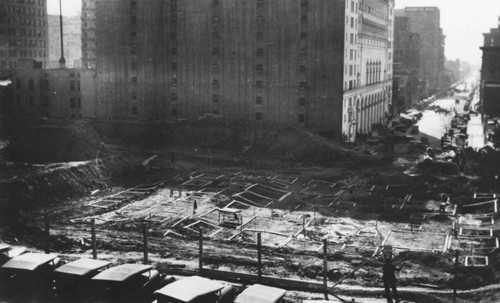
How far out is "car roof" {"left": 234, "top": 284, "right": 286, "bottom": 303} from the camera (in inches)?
736

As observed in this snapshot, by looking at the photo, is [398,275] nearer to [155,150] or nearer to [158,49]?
[155,150]

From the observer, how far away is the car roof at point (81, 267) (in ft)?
68.9

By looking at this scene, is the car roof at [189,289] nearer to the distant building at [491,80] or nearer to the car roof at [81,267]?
the car roof at [81,267]

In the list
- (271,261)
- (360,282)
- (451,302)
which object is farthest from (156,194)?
(451,302)

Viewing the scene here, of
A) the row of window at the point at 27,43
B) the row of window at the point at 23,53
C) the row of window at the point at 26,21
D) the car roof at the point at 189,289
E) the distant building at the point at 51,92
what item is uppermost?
the row of window at the point at 26,21

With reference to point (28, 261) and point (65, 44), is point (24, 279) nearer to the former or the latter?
point (28, 261)

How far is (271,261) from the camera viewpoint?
2981 centimetres

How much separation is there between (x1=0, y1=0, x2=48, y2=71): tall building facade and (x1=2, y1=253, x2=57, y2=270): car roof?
116498 mm

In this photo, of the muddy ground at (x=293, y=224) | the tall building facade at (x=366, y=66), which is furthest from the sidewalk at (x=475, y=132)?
the muddy ground at (x=293, y=224)

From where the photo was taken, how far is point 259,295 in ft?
62.4

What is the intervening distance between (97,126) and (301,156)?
31.2 m

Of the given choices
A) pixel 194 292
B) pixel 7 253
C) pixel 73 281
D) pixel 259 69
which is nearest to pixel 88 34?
pixel 259 69

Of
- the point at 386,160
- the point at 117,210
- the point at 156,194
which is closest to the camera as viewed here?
the point at 117,210

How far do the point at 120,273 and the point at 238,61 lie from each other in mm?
55987
